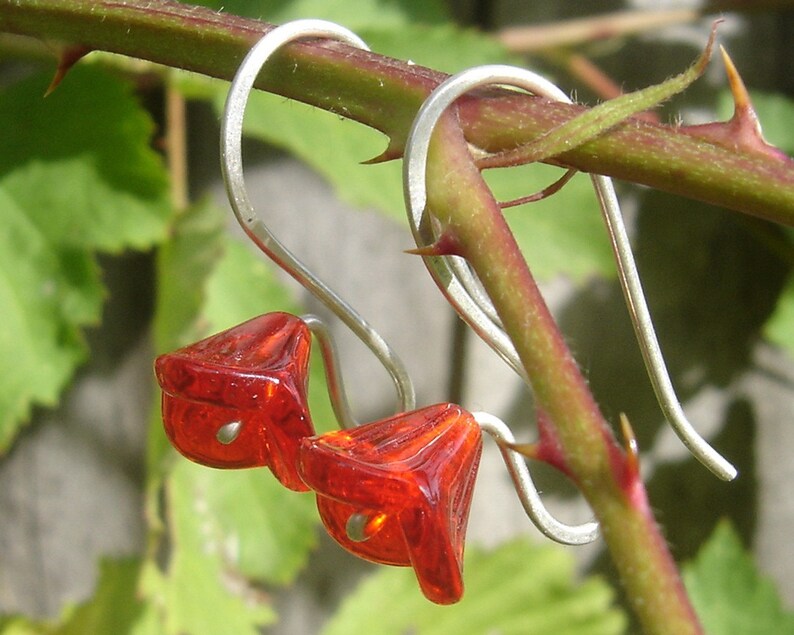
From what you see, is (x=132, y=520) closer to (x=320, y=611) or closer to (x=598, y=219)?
(x=320, y=611)

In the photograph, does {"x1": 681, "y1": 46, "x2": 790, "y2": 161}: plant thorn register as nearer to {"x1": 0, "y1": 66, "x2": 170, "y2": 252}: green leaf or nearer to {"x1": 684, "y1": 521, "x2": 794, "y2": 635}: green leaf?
{"x1": 0, "y1": 66, "x2": 170, "y2": 252}: green leaf

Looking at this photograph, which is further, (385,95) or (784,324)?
(784,324)

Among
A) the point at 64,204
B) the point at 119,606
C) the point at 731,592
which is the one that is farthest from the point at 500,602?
the point at 64,204

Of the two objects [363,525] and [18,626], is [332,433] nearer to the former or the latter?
[363,525]

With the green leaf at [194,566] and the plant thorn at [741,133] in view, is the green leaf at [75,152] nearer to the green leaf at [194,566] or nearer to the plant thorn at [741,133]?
the green leaf at [194,566]

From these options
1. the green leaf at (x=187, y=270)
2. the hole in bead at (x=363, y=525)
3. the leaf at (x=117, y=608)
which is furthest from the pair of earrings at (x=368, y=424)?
the leaf at (x=117, y=608)

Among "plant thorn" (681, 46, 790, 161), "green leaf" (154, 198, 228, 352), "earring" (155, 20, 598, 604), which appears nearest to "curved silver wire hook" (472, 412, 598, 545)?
"earring" (155, 20, 598, 604)

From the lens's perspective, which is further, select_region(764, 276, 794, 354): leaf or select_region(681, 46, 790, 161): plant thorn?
select_region(764, 276, 794, 354): leaf
